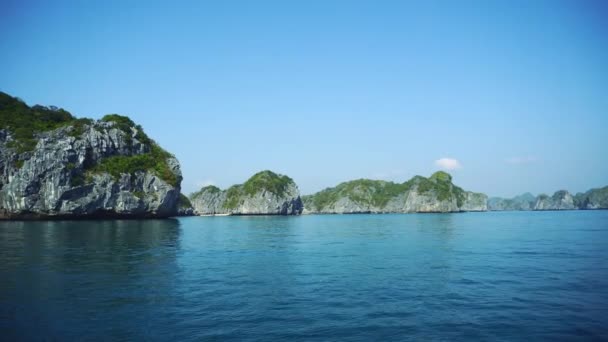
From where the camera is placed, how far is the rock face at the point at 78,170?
120 metres

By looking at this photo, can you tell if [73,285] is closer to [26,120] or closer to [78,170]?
[78,170]

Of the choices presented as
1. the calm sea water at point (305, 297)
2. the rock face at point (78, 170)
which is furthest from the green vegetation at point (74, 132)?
the calm sea water at point (305, 297)

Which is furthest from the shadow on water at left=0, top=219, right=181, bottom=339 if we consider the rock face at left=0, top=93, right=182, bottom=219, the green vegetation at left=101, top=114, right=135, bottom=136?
the green vegetation at left=101, top=114, right=135, bottom=136

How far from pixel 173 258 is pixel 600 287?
3637 cm

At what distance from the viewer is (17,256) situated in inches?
1524

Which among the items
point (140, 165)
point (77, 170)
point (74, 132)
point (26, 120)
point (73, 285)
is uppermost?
point (26, 120)

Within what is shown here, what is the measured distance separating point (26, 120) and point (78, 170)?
33145 mm

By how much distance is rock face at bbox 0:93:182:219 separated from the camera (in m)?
120

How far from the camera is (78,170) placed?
12875cm

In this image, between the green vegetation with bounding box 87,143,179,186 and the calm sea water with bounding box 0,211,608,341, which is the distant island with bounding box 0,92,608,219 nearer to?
the green vegetation with bounding box 87,143,179,186

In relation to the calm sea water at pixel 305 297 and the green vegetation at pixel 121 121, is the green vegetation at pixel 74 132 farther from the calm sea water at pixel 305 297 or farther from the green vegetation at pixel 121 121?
the calm sea water at pixel 305 297

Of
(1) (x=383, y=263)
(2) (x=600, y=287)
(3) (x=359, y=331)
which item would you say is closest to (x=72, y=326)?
(3) (x=359, y=331)

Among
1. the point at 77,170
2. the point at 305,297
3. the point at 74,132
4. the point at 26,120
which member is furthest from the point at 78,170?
the point at 305,297

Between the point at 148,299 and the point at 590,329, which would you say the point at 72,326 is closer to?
the point at 148,299
